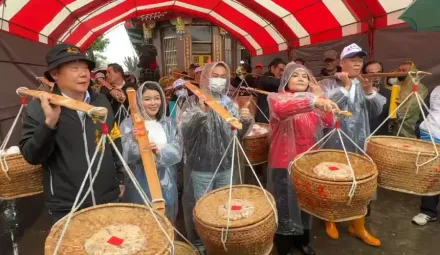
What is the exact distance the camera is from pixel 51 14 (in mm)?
5441

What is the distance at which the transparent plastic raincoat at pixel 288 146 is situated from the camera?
2.42 m

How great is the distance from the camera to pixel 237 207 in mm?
1768

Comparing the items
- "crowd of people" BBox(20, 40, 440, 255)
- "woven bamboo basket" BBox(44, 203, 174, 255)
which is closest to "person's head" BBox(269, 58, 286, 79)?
"crowd of people" BBox(20, 40, 440, 255)

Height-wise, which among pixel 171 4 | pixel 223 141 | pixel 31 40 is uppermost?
pixel 171 4

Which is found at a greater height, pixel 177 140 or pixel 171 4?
pixel 171 4

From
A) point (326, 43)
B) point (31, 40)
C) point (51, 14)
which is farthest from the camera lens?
point (326, 43)

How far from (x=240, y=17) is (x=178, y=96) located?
5.74m

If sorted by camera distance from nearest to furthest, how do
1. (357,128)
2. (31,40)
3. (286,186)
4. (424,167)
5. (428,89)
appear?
(424,167) < (286,186) < (357,128) < (428,89) < (31,40)

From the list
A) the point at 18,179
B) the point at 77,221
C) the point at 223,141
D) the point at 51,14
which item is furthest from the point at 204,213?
the point at 51,14

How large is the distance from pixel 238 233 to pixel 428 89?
379 centimetres

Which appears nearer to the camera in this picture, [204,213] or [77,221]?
[77,221]

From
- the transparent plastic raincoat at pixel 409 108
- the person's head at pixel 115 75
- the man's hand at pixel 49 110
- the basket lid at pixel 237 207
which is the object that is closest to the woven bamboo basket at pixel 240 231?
the basket lid at pixel 237 207

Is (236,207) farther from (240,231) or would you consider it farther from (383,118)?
(383,118)

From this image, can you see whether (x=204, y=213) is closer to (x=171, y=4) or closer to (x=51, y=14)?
(x=51, y=14)
